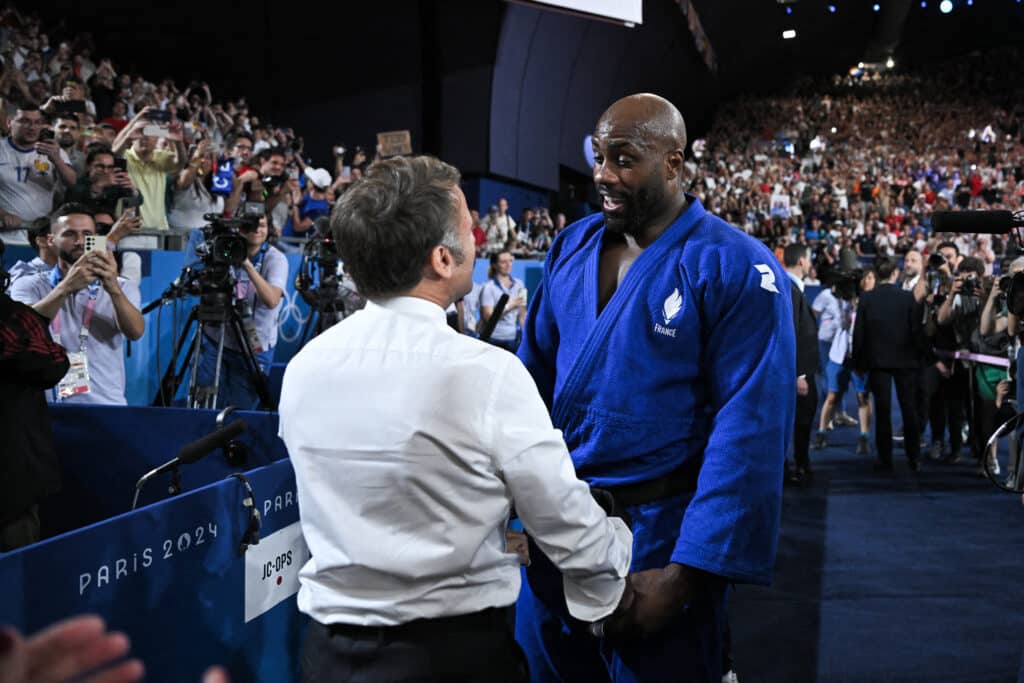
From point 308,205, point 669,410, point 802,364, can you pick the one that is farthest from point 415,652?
point 308,205

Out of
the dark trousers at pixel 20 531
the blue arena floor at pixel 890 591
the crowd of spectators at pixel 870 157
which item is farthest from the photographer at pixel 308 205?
the crowd of spectators at pixel 870 157

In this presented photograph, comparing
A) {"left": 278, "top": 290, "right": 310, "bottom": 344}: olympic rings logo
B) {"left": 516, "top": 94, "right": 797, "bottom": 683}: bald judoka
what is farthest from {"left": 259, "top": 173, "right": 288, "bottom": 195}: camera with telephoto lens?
{"left": 516, "top": 94, "right": 797, "bottom": 683}: bald judoka

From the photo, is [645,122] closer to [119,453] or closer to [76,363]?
[119,453]

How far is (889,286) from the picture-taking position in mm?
7508

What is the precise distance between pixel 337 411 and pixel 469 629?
15.1 inches

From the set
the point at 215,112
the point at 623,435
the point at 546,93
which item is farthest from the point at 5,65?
the point at 546,93

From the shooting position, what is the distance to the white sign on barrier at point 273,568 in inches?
95.7

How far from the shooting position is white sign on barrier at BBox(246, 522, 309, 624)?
2.43 meters

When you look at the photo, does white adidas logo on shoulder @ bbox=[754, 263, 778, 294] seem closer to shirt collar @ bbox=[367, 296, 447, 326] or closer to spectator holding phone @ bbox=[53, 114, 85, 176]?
shirt collar @ bbox=[367, 296, 447, 326]

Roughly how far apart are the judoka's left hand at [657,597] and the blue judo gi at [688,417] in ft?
0.13

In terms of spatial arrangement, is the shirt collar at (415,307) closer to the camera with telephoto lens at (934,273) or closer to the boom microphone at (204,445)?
the boom microphone at (204,445)

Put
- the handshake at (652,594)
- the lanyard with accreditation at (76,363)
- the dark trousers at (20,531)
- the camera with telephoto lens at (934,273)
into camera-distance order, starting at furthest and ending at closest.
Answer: the camera with telephoto lens at (934,273) → the lanyard with accreditation at (76,363) → the dark trousers at (20,531) → the handshake at (652,594)

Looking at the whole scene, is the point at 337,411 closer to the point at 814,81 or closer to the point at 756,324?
the point at 756,324

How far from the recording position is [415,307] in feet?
4.54
